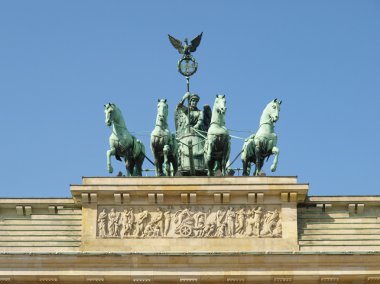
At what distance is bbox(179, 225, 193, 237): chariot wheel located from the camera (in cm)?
4191

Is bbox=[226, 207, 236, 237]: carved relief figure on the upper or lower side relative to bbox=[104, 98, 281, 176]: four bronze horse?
lower

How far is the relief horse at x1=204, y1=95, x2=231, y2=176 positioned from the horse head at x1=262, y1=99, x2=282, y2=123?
116 cm

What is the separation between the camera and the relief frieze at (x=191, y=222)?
4194 centimetres

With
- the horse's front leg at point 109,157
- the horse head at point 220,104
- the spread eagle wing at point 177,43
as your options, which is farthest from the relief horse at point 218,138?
the spread eagle wing at point 177,43

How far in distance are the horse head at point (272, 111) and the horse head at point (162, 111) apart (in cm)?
267

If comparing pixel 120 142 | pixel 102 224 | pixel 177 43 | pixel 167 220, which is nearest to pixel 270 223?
pixel 167 220

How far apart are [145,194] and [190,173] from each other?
116 inches

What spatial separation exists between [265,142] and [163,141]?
2.78 meters

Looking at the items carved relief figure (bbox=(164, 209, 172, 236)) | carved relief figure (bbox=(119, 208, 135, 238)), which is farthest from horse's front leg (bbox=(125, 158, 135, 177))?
carved relief figure (bbox=(164, 209, 172, 236))

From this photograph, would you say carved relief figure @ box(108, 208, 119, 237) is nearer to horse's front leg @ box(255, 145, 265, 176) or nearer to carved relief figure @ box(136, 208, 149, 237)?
carved relief figure @ box(136, 208, 149, 237)

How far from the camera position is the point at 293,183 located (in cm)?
4206

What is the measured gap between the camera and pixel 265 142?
4338 cm

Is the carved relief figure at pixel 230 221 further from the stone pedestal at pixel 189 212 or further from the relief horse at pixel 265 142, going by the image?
the relief horse at pixel 265 142

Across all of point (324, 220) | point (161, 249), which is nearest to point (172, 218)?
point (161, 249)
